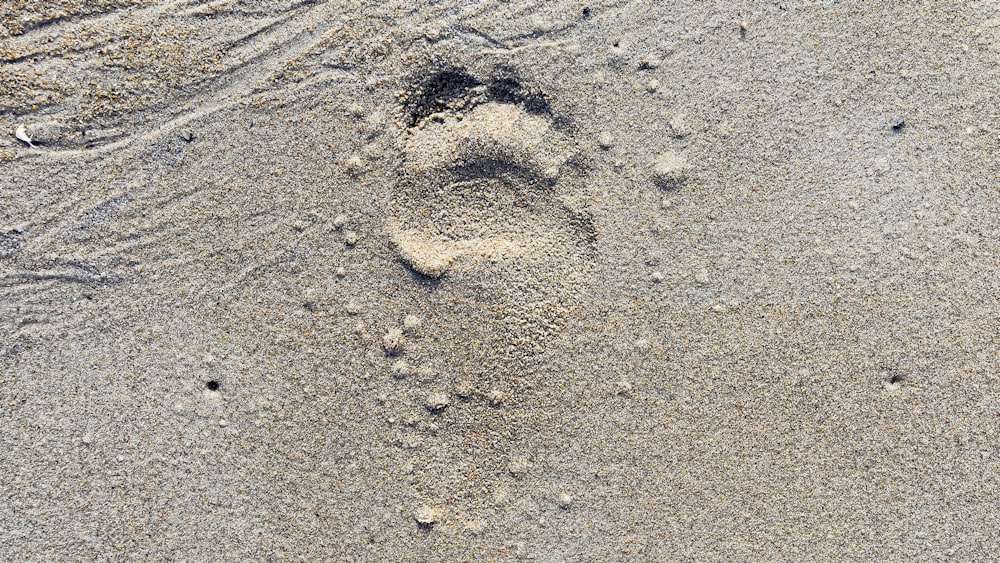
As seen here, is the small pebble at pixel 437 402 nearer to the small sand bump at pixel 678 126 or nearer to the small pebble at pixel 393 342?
the small pebble at pixel 393 342

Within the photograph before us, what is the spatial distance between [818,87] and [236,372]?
2.31 metres

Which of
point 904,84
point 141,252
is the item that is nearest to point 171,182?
point 141,252

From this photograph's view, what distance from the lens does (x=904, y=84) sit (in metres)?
1.86

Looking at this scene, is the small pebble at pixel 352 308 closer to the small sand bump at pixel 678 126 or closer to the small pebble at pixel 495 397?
the small pebble at pixel 495 397

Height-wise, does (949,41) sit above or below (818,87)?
above

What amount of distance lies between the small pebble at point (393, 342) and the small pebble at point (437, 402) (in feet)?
0.64

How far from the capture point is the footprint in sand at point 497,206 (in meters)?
1.82

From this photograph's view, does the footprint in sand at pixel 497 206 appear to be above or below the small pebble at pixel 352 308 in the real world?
above

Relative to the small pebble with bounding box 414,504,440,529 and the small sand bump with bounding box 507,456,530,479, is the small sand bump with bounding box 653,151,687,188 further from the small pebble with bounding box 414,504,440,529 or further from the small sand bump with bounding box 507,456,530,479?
the small pebble with bounding box 414,504,440,529

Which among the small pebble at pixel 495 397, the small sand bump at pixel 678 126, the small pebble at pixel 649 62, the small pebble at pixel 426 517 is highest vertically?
the small pebble at pixel 649 62

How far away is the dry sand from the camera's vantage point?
1.85 metres

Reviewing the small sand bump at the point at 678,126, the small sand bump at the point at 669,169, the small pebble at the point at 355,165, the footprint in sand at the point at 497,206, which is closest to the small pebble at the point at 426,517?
the footprint in sand at the point at 497,206

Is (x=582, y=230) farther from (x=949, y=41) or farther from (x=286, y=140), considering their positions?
(x=949, y=41)

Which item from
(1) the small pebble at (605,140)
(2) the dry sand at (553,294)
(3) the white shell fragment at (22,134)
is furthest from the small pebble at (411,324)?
(3) the white shell fragment at (22,134)
